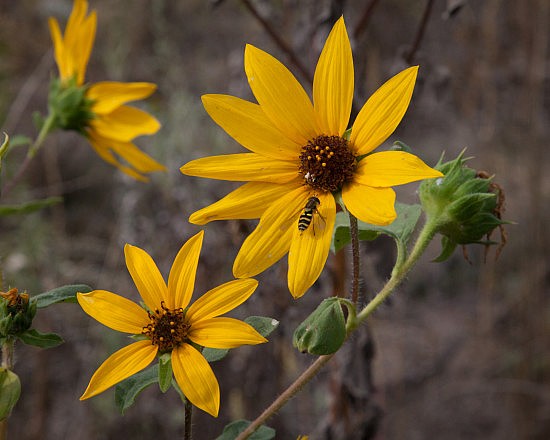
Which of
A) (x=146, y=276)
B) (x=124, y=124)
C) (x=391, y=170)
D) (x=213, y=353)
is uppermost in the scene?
(x=124, y=124)

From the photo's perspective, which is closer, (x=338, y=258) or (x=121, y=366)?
(x=121, y=366)

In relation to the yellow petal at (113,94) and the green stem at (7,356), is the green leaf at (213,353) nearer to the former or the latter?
the green stem at (7,356)

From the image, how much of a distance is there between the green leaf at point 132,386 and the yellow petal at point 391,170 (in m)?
0.44

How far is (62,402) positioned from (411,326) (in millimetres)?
2006

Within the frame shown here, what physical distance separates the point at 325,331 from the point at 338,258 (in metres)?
0.99

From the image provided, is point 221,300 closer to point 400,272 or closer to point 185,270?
point 185,270

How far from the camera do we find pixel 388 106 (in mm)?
1016

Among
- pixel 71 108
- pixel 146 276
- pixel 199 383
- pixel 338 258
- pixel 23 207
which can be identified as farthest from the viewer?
pixel 338 258

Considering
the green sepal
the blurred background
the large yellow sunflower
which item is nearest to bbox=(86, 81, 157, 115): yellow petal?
the blurred background

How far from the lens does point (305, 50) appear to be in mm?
2260

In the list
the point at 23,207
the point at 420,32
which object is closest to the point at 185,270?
the point at 23,207

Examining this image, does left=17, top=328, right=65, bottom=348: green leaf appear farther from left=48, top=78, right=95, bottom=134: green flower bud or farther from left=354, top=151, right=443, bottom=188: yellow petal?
left=48, top=78, right=95, bottom=134: green flower bud

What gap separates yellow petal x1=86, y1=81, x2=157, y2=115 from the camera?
5.83 ft

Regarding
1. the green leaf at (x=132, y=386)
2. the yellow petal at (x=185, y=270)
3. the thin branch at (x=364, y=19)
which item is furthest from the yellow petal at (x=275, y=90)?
the thin branch at (x=364, y=19)
